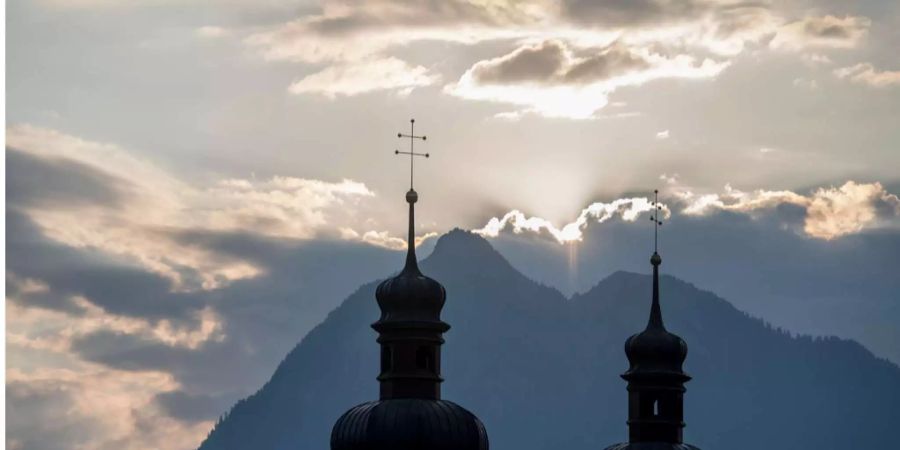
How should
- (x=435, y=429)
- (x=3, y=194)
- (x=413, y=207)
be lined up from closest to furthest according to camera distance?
(x=3, y=194)
(x=435, y=429)
(x=413, y=207)

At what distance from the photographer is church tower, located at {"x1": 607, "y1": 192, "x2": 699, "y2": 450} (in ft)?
367

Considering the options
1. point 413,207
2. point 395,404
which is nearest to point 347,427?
point 395,404

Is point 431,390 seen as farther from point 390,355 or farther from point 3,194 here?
point 3,194

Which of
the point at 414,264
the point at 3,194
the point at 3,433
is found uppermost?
the point at 414,264

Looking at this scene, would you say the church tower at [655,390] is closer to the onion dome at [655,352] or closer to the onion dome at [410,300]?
the onion dome at [655,352]

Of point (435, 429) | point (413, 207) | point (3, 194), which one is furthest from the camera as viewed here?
point (413, 207)

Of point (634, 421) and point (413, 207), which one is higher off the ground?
point (413, 207)

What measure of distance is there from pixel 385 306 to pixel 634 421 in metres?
10.3

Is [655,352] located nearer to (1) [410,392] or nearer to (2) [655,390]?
(2) [655,390]

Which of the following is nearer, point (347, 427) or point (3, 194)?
point (3, 194)

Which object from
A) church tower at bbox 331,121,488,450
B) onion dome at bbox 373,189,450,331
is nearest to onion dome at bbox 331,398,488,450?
church tower at bbox 331,121,488,450

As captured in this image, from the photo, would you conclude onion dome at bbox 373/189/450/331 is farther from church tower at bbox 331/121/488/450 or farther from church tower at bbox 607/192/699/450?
church tower at bbox 607/192/699/450

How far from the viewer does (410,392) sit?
108312mm

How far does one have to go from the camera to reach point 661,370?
113375 mm
